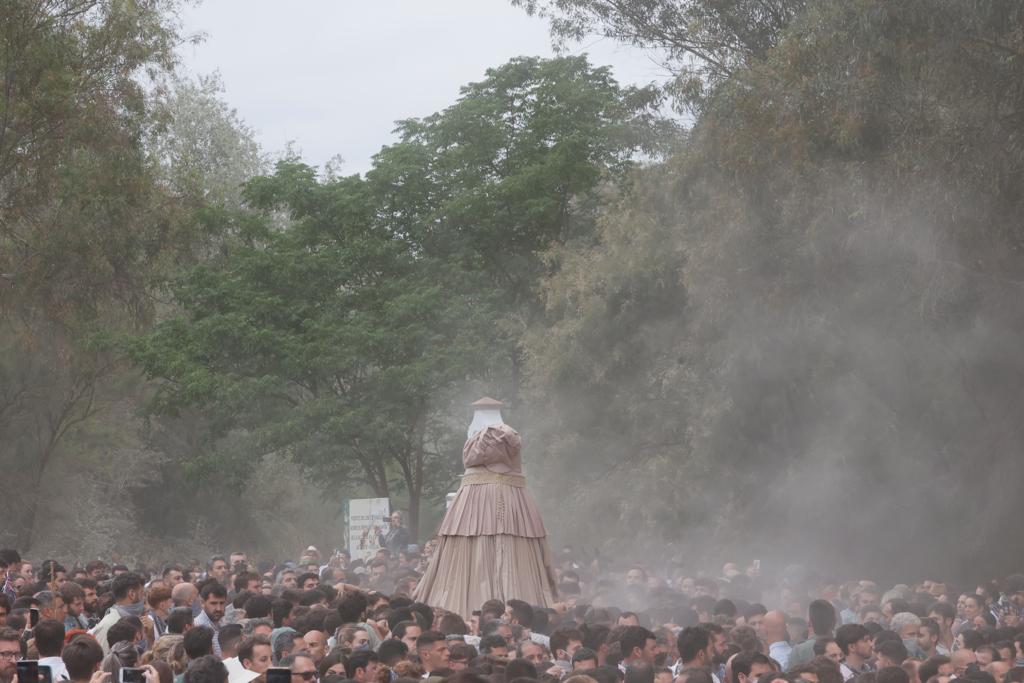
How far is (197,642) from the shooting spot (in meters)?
9.01

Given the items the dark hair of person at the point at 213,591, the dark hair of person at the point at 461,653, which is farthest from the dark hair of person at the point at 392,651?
the dark hair of person at the point at 213,591

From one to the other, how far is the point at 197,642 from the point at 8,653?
1.12m

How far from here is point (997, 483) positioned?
75.1ft

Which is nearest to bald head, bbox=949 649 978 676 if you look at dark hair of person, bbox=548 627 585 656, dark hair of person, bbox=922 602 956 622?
dark hair of person, bbox=548 627 585 656

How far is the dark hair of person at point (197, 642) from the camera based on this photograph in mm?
8992

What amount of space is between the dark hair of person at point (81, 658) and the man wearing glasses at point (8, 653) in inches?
51.4

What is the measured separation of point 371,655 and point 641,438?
22591mm

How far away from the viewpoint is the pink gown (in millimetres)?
15539

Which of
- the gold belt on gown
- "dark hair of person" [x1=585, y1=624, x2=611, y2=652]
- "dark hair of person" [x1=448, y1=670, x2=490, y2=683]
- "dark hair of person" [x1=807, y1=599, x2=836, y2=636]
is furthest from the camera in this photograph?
the gold belt on gown

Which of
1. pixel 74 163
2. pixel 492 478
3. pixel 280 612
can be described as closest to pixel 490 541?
pixel 492 478

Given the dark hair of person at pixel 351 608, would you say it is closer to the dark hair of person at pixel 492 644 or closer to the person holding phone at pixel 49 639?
the dark hair of person at pixel 492 644

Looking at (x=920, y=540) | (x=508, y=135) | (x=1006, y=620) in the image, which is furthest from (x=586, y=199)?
(x=1006, y=620)

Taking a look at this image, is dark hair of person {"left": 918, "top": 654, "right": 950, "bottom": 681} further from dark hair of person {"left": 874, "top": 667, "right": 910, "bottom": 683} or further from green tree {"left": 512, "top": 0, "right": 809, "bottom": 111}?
green tree {"left": 512, "top": 0, "right": 809, "bottom": 111}

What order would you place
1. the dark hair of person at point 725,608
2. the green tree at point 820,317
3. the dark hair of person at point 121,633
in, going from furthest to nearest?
the green tree at point 820,317
the dark hair of person at point 725,608
the dark hair of person at point 121,633
